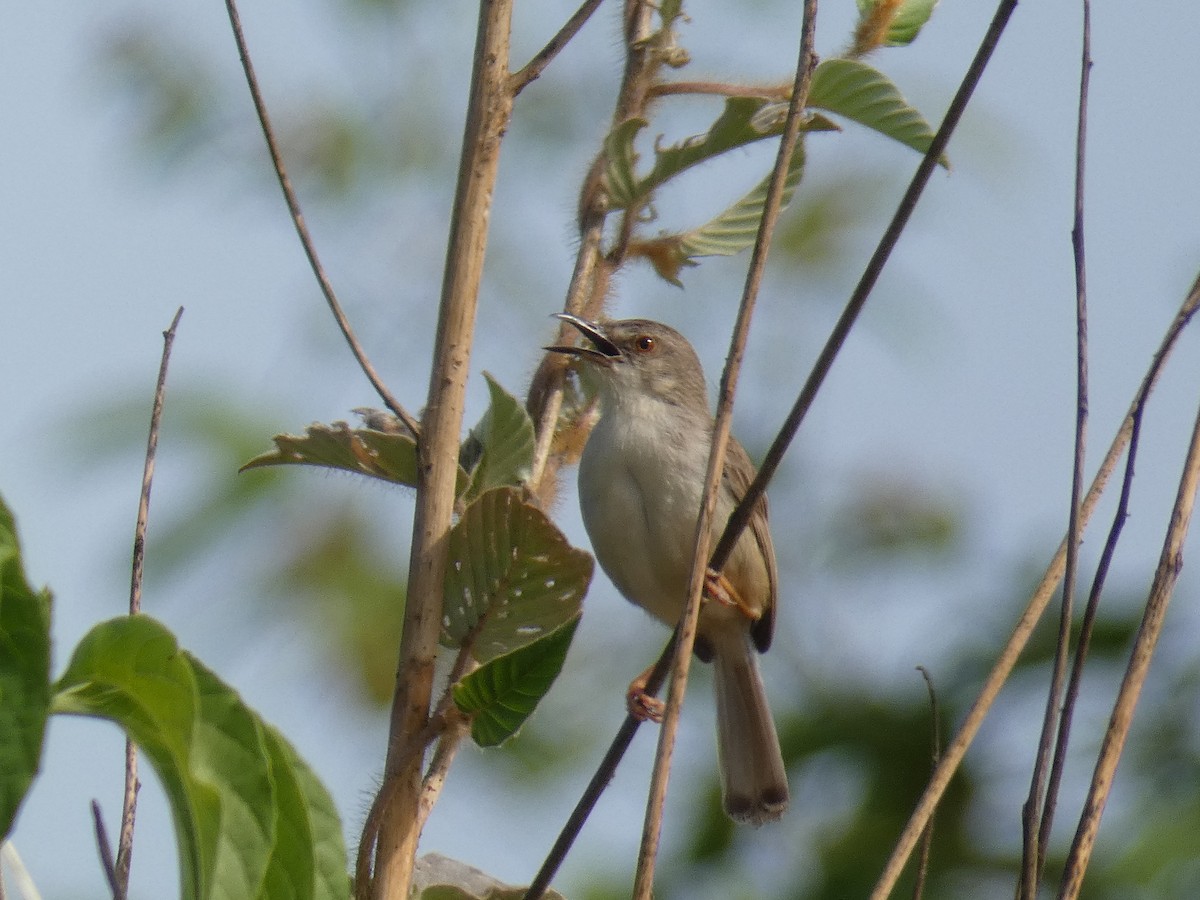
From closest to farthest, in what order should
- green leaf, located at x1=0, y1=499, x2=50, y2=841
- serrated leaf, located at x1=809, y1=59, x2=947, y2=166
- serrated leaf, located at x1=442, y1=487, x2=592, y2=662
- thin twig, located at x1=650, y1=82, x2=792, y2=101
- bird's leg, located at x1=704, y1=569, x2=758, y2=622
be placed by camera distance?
green leaf, located at x1=0, y1=499, x2=50, y2=841 < serrated leaf, located at x1=442, y1=487, x2=592, y2=662 < serrated leaf, located at x1=809, y1=59, x2=947, y2=166 < thin twig, located at x1=650, y1=82, x2=792, y2=101 < bird's leg, located at x1=704, y1=569, x2=758, y2=622

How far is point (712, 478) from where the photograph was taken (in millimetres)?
1897

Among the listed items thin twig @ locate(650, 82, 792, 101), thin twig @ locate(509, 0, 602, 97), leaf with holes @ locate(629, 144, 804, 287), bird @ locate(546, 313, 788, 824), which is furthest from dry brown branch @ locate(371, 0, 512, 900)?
bird @ locate(546, 313, 788, 824)

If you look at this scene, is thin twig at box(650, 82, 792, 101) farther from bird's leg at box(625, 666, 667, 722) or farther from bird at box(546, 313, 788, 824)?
bird at box(546, 313, 788, 824)

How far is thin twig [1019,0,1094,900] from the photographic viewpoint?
200 centimetres

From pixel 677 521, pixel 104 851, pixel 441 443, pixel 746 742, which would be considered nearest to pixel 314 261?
pixel 441 443

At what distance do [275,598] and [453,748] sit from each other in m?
4.74

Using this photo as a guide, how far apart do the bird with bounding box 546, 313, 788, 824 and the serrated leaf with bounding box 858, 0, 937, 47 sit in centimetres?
172

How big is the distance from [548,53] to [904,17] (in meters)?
0.87

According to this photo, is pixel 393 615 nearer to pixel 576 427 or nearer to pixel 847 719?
pixel 847 719

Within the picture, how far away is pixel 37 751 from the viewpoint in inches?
49.7

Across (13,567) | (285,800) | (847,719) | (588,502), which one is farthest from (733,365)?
(847,719)

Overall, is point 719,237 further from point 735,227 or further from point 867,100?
point 867,100

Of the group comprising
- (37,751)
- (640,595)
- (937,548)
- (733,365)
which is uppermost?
(937,548)

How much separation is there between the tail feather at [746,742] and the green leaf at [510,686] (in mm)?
3040
